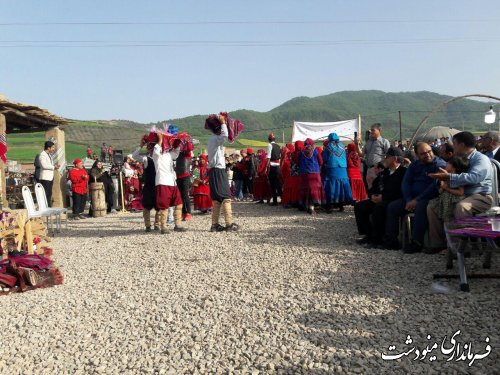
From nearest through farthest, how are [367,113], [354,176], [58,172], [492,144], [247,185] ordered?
[492,144] < [354,176] < [58,172] < [247,185] < [367,113]

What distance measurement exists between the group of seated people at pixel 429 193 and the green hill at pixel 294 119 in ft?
14.7

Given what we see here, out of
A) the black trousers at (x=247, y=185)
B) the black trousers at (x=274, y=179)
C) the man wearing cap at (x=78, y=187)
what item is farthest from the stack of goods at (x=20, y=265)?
the black trousers at (x=247, y=185)

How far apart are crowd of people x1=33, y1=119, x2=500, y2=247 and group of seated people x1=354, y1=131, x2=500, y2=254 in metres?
0.01

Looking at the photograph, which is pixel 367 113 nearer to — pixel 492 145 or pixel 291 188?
pixel 291 188

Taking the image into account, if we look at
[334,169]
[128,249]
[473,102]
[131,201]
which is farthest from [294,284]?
[473,102]

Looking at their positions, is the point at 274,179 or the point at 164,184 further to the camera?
the point at 274,179

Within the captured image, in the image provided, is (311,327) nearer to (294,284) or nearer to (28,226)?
(294,284)

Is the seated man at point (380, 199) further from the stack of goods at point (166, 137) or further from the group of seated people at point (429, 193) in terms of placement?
the stack of goods at point (166, 137)

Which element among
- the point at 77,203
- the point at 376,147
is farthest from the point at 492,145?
the point at 77,203

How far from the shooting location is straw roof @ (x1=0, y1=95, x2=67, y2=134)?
9156 millimetres

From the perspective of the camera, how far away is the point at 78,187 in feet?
37.4

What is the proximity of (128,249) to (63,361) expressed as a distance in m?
3.78

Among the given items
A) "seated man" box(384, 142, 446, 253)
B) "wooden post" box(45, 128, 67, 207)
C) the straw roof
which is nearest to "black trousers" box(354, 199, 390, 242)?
"seated man" box(384, 142, 446, 253)

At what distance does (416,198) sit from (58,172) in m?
9.60
